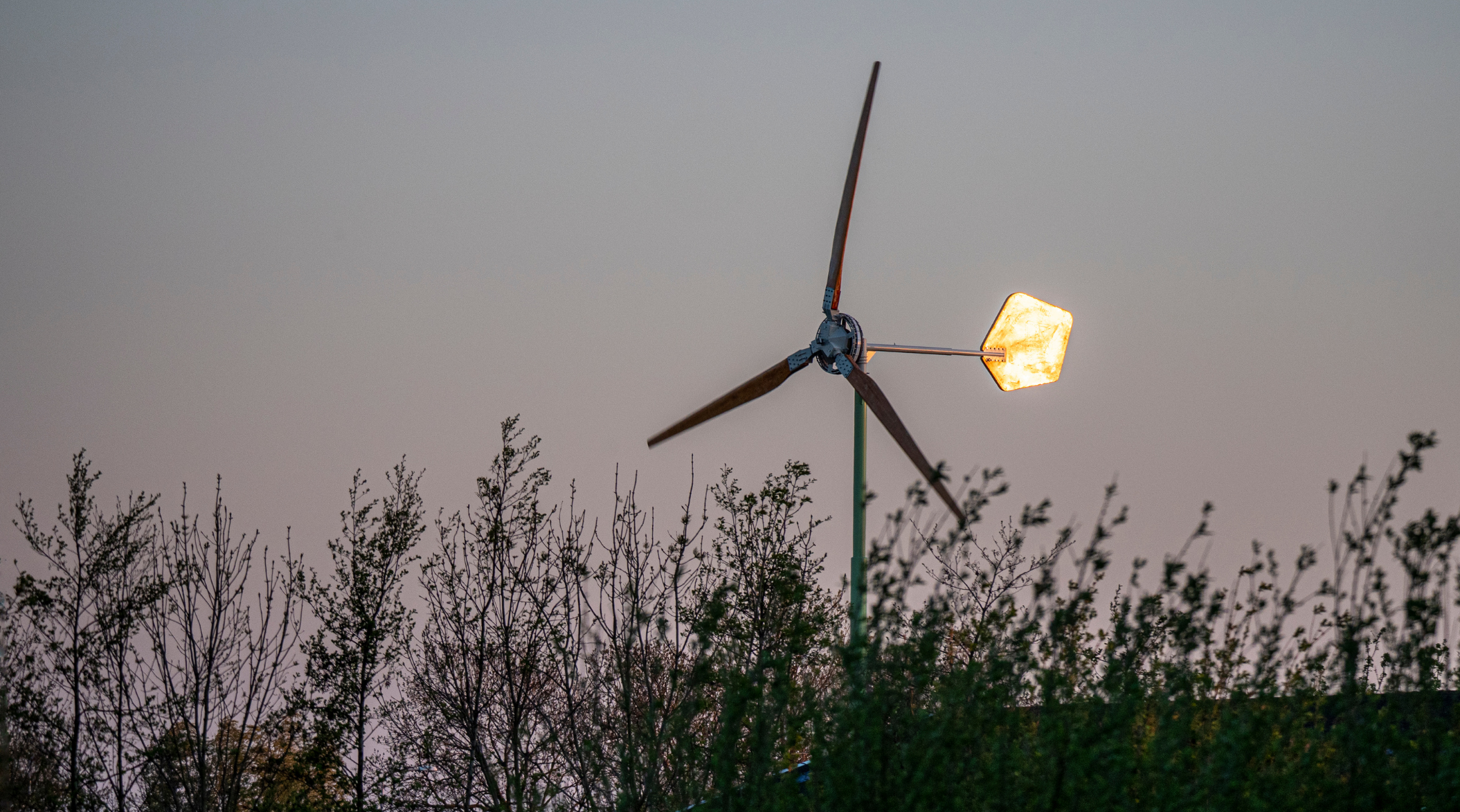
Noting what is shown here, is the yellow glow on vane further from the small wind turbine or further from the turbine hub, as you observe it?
the turbine hub

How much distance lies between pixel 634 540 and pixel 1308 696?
6807 millimetres

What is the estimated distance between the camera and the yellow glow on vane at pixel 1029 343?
10578 millimetres

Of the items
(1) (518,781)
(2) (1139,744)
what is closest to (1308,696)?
(2) (1139,744)

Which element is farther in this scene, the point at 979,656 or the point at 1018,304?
the point at 1018,304

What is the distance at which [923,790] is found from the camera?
180 inches

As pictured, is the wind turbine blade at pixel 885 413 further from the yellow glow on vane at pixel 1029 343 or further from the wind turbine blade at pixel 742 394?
the yellow glow on vane at pixel 1029 343

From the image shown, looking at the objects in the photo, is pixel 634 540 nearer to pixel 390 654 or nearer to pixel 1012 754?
pixel 1012 754

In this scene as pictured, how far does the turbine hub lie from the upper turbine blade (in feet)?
1.16

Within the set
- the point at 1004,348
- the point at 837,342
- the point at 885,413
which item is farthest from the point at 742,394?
the point at 1004,348

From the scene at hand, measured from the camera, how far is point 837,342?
34.9 ft

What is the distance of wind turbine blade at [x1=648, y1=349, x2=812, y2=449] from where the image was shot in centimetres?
1093

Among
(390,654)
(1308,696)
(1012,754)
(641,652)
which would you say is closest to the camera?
(1012,754)

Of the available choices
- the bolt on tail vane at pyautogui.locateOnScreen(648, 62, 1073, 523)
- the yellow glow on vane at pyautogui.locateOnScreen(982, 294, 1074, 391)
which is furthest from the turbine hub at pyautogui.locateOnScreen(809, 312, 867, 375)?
the yellow glow on vane at pyautogui.locateOnScreen(982, 294, 1074, 391)

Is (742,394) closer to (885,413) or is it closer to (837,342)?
(837,342)
